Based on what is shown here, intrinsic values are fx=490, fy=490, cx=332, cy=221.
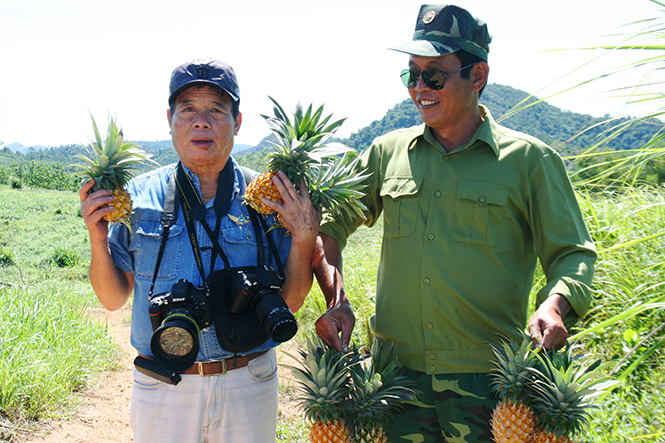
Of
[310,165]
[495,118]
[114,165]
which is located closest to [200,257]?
[114,165]

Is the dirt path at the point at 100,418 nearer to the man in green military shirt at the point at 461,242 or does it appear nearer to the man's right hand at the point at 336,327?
the man's right hand at the point at 336,327

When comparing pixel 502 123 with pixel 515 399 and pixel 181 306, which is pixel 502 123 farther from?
pixel 181 306

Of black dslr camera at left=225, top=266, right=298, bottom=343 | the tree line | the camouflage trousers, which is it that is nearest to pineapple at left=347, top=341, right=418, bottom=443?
the camouflage trousers

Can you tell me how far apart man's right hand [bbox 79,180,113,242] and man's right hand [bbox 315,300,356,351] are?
3.69ft

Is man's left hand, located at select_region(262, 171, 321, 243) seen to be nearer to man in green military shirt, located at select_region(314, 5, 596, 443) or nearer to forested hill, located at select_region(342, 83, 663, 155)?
man in green military shirt, located at select_region(314, 5, 596, 443)

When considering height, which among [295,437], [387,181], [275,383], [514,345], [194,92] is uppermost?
[194,92]

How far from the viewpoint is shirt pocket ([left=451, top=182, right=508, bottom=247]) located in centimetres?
237

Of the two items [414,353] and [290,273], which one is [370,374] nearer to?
[414,353]

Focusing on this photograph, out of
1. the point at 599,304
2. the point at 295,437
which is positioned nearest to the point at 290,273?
the point at 295,437

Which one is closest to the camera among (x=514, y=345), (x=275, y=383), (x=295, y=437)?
(x=514, y=345)

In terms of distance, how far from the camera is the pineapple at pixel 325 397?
2.11 meters

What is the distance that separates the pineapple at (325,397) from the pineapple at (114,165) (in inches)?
42.6

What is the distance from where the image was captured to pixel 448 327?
2.38 metres

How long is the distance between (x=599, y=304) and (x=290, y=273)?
412cm
